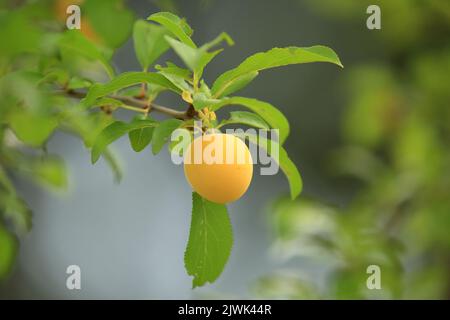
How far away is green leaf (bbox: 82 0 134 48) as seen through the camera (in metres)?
1.00

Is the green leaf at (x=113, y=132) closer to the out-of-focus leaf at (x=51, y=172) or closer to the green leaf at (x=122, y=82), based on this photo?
the green leaf at (x=122, y=82)

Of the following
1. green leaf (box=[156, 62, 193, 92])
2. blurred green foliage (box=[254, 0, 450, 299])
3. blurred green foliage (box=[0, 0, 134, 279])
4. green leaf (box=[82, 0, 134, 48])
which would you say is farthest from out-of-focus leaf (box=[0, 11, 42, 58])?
blurred green foliage (box=[254, 0, 450, 299])

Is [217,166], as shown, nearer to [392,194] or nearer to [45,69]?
[45,69]

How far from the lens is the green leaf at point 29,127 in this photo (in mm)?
948

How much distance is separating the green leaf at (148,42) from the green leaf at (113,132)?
0.54 ft

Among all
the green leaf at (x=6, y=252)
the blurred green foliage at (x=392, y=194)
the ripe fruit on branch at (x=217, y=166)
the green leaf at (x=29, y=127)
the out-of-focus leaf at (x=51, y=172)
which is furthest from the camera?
the blurred green foliage at (x=392, y=194)

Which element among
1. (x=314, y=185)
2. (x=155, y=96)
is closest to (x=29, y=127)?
(x=155, y=96)

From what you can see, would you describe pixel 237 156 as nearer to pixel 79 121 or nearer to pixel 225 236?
pixel 225 236

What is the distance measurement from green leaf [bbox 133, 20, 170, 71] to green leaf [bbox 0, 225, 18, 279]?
0.50 m

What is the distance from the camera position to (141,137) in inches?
30.8

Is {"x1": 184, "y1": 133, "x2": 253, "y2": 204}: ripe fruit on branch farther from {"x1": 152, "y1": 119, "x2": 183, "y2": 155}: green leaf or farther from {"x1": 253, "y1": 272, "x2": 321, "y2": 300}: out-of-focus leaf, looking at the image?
{"x1": 253, "y1": 272, "x2": 321, "y2": 300}: out-of-focus leaf

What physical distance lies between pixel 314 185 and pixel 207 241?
2.39 metres

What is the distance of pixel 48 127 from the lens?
3.18 ft

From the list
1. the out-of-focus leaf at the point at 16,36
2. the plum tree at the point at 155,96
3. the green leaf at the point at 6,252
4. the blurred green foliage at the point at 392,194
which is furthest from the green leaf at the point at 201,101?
the blurred green foliage at the point at 392,194
